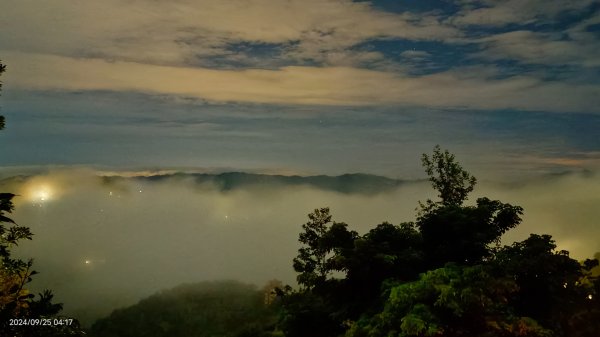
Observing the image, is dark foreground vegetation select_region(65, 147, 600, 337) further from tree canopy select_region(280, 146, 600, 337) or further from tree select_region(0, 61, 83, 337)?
tree select_region(0, 61, 83, 337)

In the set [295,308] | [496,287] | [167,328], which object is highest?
[496,287]

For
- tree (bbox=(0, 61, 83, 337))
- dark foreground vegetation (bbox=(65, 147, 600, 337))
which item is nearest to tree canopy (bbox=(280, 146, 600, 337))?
dark foreground vegetation (bbox=(65, 147, 600, 337))

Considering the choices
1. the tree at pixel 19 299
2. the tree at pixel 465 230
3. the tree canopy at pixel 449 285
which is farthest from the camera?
the tree at pixel 465 230

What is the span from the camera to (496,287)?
1535 cm

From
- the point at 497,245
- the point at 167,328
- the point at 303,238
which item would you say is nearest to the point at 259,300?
the point at 167,328

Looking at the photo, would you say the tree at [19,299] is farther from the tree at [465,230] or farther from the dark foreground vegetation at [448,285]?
the tree at [465,230]

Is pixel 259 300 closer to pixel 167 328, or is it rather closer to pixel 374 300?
pixel 167 328

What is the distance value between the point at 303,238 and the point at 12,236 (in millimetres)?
25921

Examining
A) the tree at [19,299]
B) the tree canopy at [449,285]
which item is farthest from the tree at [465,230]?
the tree at [19,299]

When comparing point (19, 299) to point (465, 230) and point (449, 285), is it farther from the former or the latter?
point (465, 230)

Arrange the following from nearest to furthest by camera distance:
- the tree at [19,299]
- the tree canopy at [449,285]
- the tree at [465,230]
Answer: the tree at [19,299]
the tree canopy at [449,285]
the tree at [465,230]

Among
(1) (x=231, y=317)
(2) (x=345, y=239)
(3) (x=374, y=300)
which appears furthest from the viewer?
(1) (x=231, y=317)

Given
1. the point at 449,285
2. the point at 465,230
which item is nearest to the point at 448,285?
the point at 449,285

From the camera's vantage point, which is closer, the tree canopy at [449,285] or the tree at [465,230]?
the tree canopy at [449,285]
